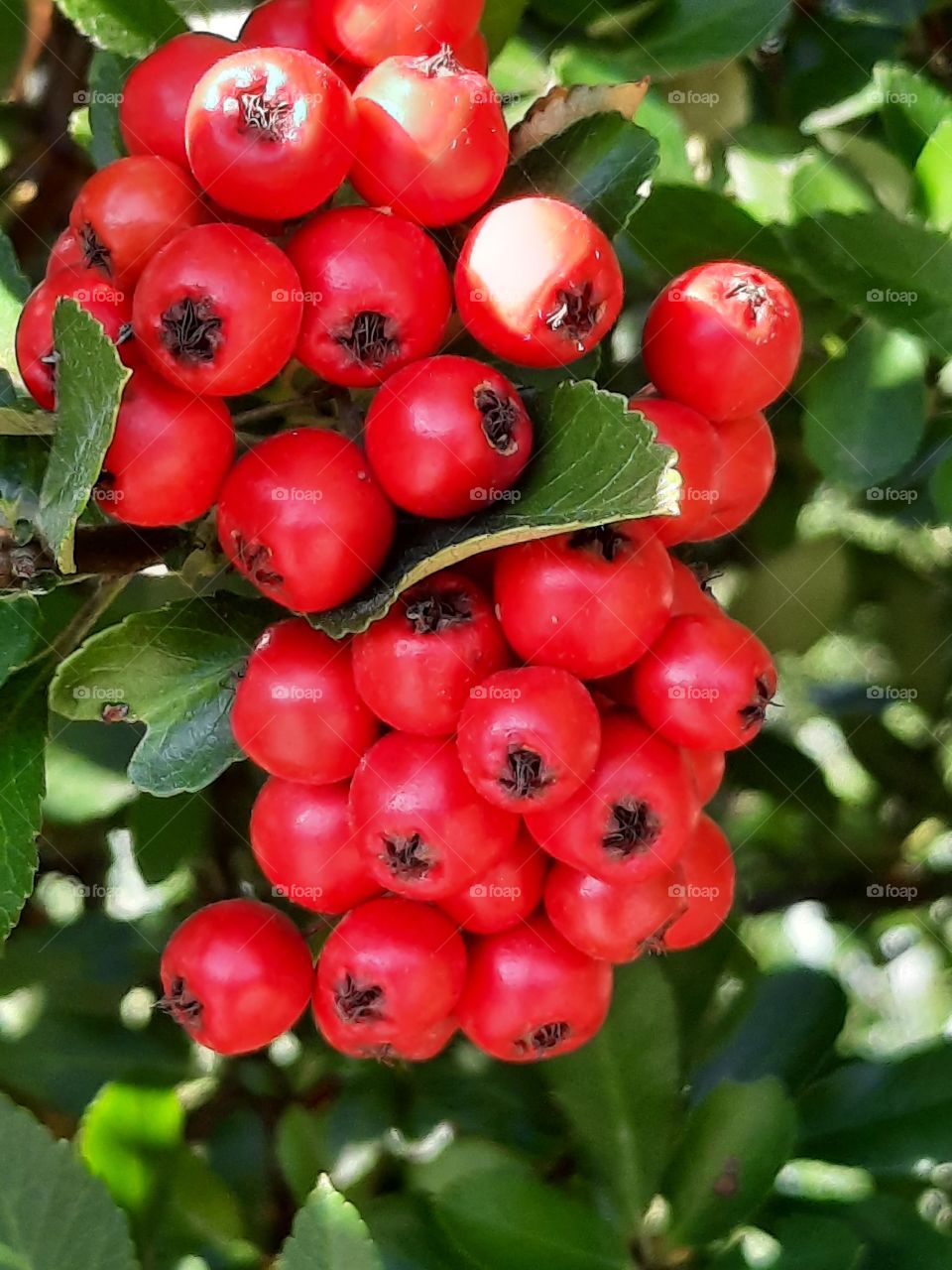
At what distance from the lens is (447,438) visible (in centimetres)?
74

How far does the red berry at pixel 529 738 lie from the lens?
29.2 inches

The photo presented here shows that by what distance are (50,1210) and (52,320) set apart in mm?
703

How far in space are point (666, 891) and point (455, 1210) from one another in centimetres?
39

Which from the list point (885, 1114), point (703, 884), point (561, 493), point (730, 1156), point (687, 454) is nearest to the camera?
point (561, 493)

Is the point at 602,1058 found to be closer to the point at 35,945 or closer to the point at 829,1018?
the point at 829,1018

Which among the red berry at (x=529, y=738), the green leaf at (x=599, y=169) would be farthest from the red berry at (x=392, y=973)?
the green leaf at (x=599, y=169)

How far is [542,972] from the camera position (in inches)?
34.3

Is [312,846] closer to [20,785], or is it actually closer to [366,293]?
[20,785]

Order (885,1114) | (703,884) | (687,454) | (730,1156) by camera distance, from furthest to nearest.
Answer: (885,1114) → (730,1156) → (703,884) → (687,454)

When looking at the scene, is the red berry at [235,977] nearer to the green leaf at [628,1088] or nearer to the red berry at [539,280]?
the green leaf at [628,1088]

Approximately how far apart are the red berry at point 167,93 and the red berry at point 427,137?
5.1 inches

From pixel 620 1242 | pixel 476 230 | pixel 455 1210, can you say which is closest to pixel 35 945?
pixel 455 1210

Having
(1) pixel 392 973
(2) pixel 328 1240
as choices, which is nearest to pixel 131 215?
(1) pixel 392 973

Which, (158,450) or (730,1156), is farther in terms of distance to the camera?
(730,1156)
